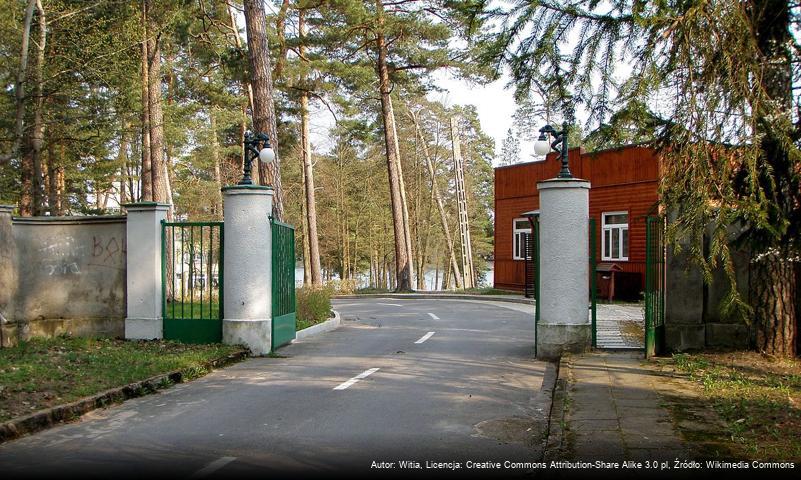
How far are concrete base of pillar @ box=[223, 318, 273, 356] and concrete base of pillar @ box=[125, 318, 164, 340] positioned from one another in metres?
1.29

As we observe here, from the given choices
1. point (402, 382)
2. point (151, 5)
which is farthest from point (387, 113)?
point (402, 382)

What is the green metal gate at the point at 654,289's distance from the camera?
11.1m

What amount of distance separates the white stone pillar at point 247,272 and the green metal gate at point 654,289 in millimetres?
6450

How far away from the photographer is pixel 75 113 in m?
24.0

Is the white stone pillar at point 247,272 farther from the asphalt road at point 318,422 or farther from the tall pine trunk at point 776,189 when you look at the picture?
the tall pine trunk at point 776,189

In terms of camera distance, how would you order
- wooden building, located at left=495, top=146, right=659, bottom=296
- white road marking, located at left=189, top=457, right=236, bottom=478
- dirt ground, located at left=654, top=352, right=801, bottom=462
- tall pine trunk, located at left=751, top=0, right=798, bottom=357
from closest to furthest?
white road marking, located at left=189, top=457, right=236, bottom=478 → dirt ground, located at left=654, top=352, right=801, bottom=462 → tall pine trunk, located at left=751, top=0, right=798, bottom=357 → wooden building, located at left=495, top=146, right=659, bottom=296

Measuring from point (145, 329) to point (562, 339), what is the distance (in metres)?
7.42

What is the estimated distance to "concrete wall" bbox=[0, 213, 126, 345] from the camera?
13086mm

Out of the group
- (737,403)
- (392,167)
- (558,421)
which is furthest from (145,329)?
(392,167)

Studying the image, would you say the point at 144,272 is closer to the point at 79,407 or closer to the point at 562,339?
the point at 79,407

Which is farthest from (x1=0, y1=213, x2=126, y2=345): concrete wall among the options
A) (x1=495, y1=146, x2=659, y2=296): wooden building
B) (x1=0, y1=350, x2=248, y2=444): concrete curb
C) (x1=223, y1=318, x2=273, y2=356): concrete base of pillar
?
(x1=495, y1=146, x2=659, y2=296): wooden building

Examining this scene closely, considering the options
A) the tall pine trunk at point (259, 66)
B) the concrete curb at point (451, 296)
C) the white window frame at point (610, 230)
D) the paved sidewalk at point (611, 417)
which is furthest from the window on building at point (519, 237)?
the paved sidewalk at point (611, 417)

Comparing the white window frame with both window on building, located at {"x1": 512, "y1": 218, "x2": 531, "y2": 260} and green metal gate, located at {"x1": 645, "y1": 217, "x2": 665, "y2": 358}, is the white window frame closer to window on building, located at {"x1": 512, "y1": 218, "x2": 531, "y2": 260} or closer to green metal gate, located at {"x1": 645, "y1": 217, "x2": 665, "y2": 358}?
window on building, located at {"x1": 512, "y1": 218, "x2": 531, "y2": 260}

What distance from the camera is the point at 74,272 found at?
43.9 feet
